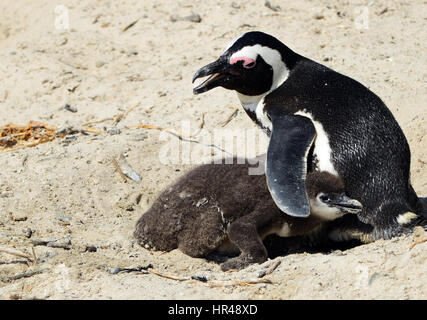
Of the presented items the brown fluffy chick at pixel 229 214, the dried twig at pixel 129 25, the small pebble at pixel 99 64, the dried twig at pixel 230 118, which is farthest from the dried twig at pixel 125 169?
the dried twig at pixel 129 25

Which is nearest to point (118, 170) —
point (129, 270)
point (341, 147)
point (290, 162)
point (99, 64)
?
point (129, 270)

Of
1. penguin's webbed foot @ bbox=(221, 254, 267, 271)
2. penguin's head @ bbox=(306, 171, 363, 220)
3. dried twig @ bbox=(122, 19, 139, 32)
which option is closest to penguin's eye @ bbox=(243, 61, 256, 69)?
penguin's head @ bbox=(306, 171, 363, 220)

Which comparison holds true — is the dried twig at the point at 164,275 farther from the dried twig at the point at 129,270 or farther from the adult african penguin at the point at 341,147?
the adult african penguin at the point at 341,147

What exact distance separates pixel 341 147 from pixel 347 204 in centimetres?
30

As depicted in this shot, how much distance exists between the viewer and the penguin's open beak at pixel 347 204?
3562mm

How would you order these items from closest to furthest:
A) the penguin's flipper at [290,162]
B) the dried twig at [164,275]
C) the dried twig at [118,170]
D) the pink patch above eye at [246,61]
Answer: the dried twig at [164,275] < the penguin's flipper at [290,162] < the pink patch above eye at [246,61] < the dried twig at [118,170]

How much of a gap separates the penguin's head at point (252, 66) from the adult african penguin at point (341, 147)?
0.06 ft

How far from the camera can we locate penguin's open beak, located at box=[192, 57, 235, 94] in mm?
4027

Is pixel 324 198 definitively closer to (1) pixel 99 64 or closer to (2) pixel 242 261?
(2) pixel 242 261

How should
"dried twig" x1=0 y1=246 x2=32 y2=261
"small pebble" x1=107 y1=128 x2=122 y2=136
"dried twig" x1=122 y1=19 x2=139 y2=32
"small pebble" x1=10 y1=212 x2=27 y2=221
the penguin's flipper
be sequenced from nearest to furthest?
the penguin's flipper
"dried twig" x1=0 y1=246 x2=32 y2=261
"small pebble" x1=10 y1=212 x2=27 y2=221
"small pebble" x1=107 y1=128 x2=122 y2=136
"dried twig" x1=122 y1=19 x2=139 y2=32

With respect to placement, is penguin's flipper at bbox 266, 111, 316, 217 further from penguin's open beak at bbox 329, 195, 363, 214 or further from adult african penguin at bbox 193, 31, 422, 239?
penguin's open beak at bbox 329, 195, 363, 214

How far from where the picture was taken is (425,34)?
6734mm

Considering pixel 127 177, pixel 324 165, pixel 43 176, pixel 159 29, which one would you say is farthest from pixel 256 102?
pixel 159 29
